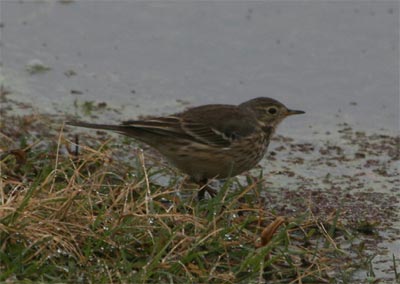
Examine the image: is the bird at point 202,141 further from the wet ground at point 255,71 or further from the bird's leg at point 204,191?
the wet ground at point 255,71

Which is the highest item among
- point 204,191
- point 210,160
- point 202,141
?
point 202,141

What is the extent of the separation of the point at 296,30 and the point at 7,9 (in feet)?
10.5

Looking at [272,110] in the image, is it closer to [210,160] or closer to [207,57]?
[210,160]

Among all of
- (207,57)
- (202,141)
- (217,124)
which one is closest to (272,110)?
(217,124)

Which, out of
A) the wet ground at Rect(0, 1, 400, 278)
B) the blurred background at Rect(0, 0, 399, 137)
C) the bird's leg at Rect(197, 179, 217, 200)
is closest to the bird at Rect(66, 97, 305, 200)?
the bird's leg at Rect(197, 179, 217, 200)

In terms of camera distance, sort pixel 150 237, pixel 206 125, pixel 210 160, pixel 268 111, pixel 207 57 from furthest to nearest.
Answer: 1. pixel 207 57
2. pixel 268 111
3. pixel 206 125
4. pixel 210 160
5. pixel 150 237

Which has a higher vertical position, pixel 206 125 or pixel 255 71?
pixel 206 125

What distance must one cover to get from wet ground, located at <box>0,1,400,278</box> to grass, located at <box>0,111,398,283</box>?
93cm

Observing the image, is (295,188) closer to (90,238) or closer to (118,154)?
(118,154)

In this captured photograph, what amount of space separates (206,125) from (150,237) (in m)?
2.06

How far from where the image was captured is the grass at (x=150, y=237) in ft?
22.2

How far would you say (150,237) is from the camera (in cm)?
710

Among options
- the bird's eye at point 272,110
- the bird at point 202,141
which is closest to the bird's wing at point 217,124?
the bird at point 202,141

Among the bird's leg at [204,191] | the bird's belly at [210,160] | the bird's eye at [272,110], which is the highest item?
the bird's eye at [272,110]
